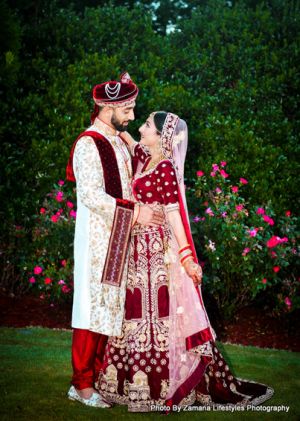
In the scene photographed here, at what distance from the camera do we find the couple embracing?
15.9 ft

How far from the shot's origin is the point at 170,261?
497 centimetres

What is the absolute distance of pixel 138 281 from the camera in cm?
Answer: 500

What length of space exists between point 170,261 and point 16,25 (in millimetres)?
5026

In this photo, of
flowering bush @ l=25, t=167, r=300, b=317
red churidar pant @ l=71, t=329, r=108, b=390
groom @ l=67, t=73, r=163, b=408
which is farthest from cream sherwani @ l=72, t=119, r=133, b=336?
flowering bush @ l=25, t=167, r=300, b=317

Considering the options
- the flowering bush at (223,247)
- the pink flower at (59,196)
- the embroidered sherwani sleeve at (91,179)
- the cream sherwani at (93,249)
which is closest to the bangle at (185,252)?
the cream sherwani at (93,249)

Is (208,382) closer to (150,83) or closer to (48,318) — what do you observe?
(48,318)

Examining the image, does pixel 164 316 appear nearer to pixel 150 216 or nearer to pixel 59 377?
pixel 150 216

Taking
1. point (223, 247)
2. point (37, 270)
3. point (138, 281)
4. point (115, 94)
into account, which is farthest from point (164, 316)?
point (37, 270)

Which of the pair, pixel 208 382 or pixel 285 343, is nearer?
pixel 208 382

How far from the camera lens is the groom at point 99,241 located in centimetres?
482

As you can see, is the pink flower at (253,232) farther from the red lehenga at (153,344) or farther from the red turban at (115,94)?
the red turban at (115,94)

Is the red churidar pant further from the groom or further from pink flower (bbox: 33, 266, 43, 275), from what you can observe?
pink flower (bbox: 33, 266, 43, 275)

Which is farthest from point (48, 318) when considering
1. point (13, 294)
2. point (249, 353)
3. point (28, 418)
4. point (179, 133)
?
point (179, 133)

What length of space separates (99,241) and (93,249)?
75 mm
